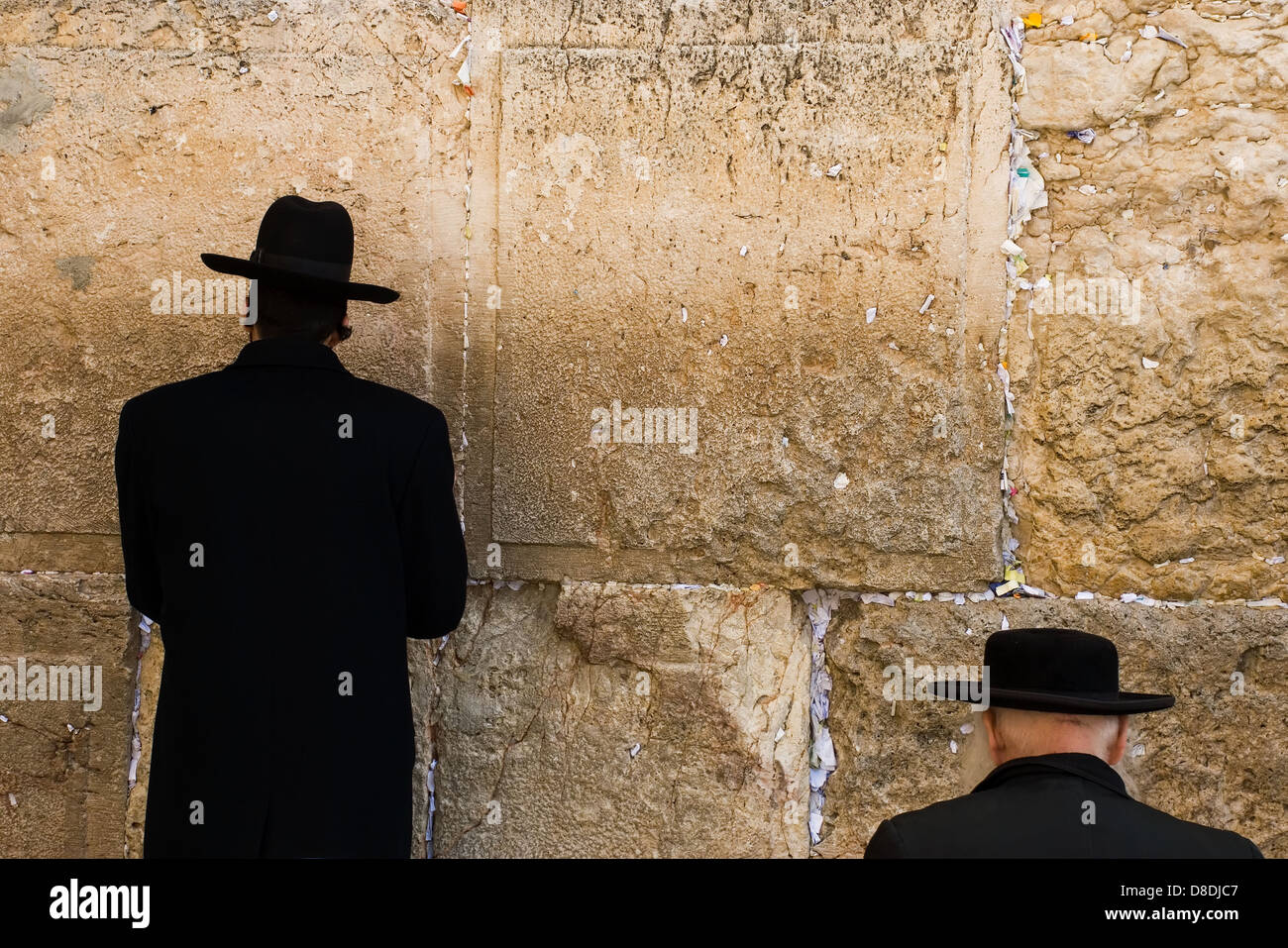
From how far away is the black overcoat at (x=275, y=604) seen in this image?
7.15 ft

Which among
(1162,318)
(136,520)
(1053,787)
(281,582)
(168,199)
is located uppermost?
(168,199)

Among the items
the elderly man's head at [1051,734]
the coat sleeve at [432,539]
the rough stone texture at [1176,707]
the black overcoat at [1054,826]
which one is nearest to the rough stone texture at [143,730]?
the coat sleeve at [432,539]

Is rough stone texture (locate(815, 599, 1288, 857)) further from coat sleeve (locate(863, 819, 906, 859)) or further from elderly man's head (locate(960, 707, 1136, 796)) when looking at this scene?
coat sleeve (locate(863, 819, 906, 859))

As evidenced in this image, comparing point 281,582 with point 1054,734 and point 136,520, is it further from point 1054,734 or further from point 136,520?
point 1054,734

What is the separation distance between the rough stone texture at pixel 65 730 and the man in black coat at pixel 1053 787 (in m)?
2.00

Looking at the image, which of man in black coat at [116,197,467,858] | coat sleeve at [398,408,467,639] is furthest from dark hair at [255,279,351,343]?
coat sleeve at [398,408,467,639]

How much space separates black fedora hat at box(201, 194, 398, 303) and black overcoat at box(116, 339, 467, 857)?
145 millimetres

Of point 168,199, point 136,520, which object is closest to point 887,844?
point 136,520

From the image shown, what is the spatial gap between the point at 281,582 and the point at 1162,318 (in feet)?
6.93

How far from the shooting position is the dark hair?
2273 mm

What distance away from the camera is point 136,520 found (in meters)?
2.32

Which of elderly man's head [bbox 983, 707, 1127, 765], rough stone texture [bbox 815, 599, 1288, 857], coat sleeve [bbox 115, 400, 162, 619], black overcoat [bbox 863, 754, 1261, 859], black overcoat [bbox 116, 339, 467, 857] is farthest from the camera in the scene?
rough stone texture [bbox 815, 599, 1288, 857]

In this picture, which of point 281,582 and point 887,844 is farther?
point 281,582

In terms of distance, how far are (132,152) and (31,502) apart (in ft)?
3.05
